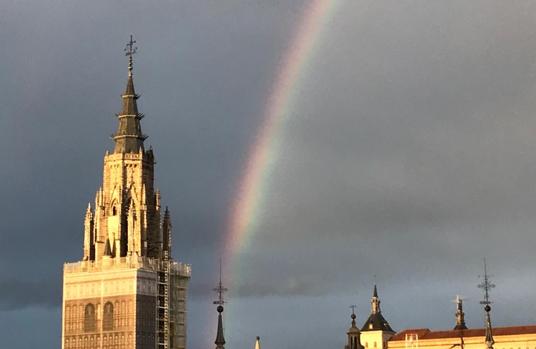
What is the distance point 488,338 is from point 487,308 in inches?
172

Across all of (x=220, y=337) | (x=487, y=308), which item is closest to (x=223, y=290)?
(x=220, y=337)

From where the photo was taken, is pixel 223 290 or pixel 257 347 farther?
pixel 257 347

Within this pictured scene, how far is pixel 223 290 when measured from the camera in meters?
149

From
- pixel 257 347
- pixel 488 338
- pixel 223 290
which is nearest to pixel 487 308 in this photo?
pixel 488 338

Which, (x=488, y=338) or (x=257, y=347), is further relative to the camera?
(x=257, y=347)

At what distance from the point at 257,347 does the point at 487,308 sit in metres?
47.5

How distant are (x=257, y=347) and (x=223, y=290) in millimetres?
40105

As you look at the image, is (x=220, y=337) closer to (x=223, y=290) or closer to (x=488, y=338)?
(x=223, y=290)

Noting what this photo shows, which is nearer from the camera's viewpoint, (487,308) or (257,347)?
(487,308)

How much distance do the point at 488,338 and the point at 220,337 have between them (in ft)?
109

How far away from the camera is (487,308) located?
493 ft

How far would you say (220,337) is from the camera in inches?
5906

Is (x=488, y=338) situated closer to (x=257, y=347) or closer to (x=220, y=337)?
(x=220, y=337)

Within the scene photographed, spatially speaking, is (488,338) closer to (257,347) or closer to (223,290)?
(223,290)
